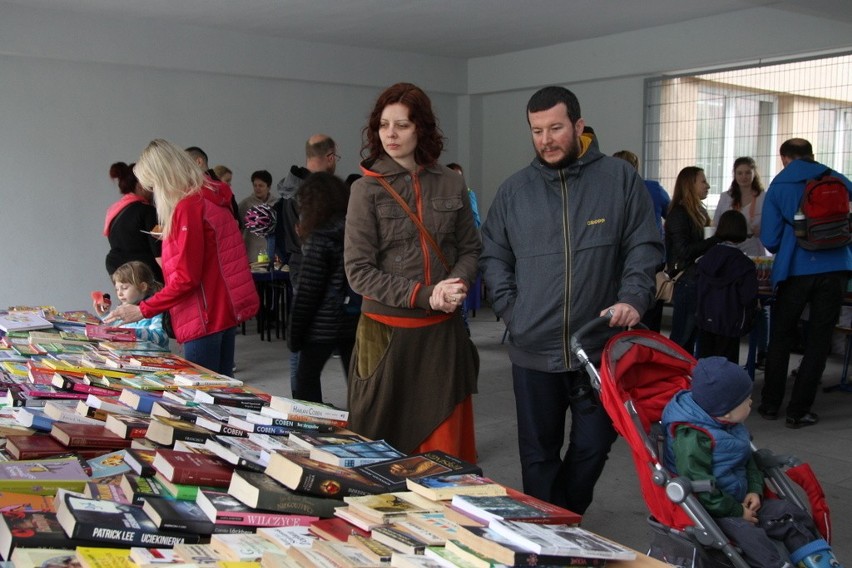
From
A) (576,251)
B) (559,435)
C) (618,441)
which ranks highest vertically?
(576,251)

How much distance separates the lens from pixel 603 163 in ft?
9.22

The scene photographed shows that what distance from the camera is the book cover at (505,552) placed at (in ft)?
4.86

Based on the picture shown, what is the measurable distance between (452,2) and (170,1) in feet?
8.86

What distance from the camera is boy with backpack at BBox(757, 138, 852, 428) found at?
5.21m

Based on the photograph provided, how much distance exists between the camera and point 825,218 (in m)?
5.16

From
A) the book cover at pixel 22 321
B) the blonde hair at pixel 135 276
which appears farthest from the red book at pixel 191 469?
the book cover at pixel 22 321

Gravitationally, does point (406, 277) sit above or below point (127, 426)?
above

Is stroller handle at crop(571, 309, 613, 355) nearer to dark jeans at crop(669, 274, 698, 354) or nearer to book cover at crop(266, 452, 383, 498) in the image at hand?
book cover at crop(266, 452, 383, 498)

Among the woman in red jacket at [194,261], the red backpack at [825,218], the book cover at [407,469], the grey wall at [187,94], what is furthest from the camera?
the grey wall at [187,94]

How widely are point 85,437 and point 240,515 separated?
81 cm

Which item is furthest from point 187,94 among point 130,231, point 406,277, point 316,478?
point 316,478

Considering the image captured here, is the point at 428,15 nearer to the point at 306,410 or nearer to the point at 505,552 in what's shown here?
the point at 306,410

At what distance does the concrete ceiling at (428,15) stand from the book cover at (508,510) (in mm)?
6846

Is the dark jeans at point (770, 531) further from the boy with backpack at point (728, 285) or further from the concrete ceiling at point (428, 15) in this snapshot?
the concrete ceiling at point (428, 15)
